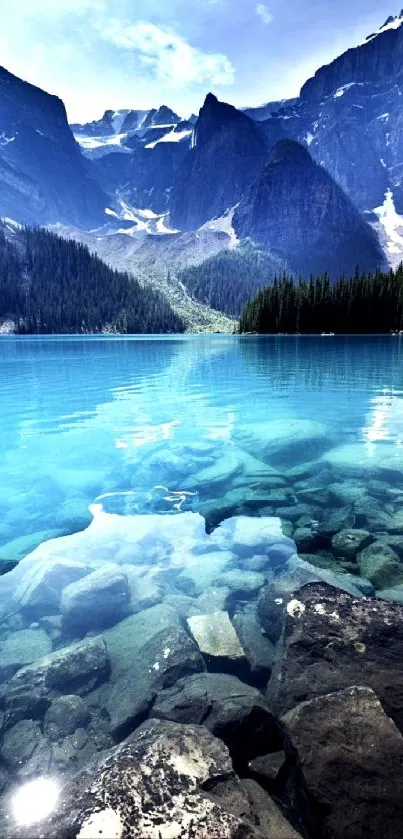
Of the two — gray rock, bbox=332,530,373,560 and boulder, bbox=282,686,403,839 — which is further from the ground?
boulder, bbox=282,686,403,839

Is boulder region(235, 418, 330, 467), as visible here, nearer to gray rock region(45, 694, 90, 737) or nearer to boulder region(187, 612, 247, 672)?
boulder region(187, 612, 247, 672)

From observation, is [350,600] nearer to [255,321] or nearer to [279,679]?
[279,679]

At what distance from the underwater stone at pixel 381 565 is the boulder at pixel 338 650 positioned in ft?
5.51

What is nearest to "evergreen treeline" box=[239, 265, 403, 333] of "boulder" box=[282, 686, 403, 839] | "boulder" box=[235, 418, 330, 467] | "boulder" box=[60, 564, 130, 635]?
"boulder" box=[235, 418, 330, 467]

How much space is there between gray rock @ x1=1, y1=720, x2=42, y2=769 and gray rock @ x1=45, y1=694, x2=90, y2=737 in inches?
8.1

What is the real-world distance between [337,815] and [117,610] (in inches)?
210

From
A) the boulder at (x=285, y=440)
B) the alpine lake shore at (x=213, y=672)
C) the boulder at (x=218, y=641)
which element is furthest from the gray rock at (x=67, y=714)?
the boulder at (x=285, y=440)

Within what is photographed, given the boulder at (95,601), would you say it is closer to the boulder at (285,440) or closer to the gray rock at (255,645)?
the gray rock at (255,645)

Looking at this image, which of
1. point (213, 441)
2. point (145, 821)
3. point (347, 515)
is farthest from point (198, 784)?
point (213, 441)

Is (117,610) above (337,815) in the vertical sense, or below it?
below

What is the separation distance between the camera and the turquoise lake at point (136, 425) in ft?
45.3

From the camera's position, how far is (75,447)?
1916cm

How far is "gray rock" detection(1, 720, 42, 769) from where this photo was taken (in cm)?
555

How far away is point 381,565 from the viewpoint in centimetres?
896
